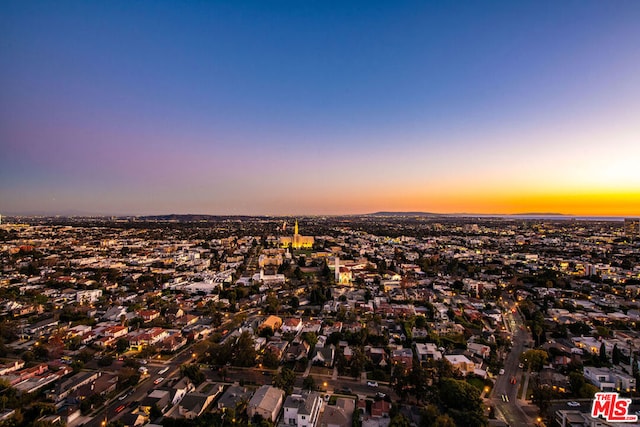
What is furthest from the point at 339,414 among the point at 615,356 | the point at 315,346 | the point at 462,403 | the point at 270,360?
the point at 615,356

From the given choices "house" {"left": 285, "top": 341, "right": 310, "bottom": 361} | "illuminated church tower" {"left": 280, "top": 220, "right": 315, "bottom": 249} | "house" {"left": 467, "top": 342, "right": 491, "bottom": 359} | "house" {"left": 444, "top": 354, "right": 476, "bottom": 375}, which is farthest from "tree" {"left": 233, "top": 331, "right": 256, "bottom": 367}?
"illuminated church tower" {"left": 280, "top": 220, "right": 315, "bottom": 249}

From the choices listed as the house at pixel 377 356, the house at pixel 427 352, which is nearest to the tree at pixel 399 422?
the house at pixel 377 356

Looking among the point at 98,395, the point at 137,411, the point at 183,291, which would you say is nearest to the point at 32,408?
the point at 98,395

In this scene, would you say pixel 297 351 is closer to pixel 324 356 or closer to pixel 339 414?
pixel 324 356

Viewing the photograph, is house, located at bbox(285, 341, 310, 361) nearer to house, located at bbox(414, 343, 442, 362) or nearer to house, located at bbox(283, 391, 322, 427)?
house, located at bbox(283, 391, 322, 427)

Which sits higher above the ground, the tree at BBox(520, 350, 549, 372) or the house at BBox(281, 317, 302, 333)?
the tree at BBox(520, 350, 549, 372)

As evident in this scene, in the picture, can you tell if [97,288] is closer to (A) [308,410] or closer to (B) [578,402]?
(A) [308,410]

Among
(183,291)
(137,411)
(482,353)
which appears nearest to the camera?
(137,411)
